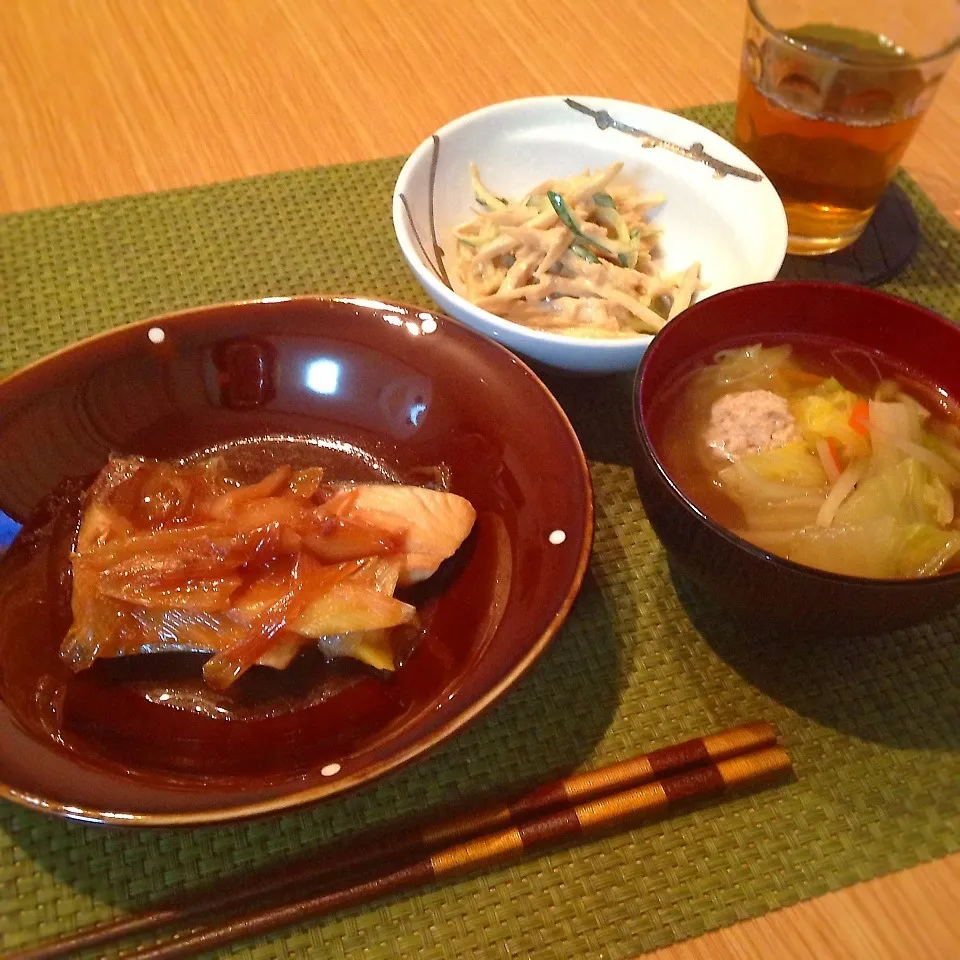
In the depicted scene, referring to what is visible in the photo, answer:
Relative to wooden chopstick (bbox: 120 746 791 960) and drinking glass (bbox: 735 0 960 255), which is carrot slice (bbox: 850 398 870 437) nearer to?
wooden chopstick (bbox: 120 746 791 960)

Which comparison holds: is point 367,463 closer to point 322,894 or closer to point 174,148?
point 322,894

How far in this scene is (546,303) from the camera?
3.69ft

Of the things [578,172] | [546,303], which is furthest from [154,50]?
[546,303]

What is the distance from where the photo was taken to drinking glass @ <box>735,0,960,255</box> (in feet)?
3.62

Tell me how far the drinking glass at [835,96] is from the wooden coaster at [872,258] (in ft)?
0.07

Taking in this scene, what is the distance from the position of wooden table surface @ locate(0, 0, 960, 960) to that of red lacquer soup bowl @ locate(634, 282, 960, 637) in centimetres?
62

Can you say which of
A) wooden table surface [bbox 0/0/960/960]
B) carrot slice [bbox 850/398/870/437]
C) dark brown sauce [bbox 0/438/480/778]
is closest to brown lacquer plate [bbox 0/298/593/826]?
dark brown sauce [bbox 0/438/480/778]

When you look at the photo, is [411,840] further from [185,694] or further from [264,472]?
[264,472]

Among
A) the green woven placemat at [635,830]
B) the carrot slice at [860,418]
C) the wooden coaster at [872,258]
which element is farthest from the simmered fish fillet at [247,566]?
the wooden coaster at [872,258]

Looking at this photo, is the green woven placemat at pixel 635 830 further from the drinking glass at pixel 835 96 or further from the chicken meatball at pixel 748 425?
the drinking glass at pixel 835 96

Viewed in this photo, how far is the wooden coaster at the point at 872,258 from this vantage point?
127 cm

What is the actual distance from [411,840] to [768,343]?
0.63 m

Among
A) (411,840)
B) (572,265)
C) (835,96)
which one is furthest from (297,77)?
(411,840)

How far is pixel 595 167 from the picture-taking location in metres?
1.28
